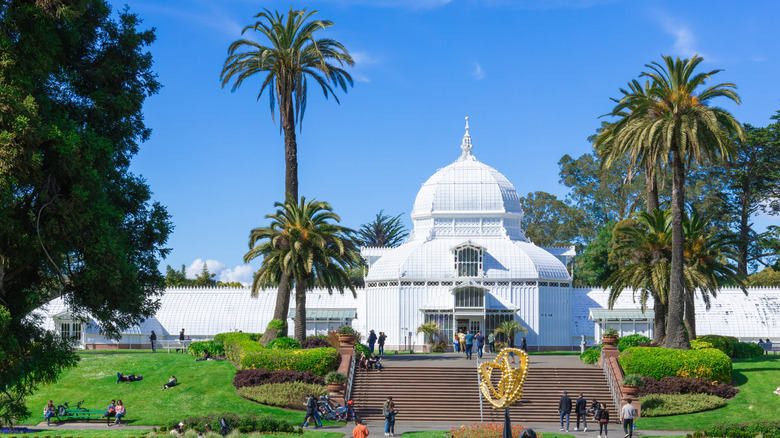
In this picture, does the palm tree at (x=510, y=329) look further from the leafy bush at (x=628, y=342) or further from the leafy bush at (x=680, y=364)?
the leafy bush at (x=680, y=364)

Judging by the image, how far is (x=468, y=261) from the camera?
60.4 m

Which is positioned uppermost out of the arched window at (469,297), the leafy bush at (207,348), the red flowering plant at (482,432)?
the arched window at (469,297)

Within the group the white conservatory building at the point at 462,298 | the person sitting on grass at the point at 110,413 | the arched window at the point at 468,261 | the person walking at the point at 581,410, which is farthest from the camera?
the arched window at the point at 468,261

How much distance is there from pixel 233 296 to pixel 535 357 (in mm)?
30085

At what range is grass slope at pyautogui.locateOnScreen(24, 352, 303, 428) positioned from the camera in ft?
111

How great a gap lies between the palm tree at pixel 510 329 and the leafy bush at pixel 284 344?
19.8 meters

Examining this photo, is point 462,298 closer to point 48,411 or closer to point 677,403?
point 677,403

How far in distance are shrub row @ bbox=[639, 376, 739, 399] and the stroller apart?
1236 centimetres

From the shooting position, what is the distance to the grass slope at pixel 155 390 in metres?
33.8

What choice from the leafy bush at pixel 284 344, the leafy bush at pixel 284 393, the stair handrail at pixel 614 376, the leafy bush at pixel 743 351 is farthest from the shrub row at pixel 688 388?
the leafy bush at pixel 284 344

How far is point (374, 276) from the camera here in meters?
62.1

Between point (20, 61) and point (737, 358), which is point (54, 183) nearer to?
point (20, 61)

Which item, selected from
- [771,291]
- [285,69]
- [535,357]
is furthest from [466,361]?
[771,291]

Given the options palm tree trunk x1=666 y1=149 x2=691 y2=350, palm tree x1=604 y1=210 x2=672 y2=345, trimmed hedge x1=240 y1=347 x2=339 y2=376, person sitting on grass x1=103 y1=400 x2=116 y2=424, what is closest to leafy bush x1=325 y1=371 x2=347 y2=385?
trimmed hedge x1=240 y1=347 x2=339 y2=376
